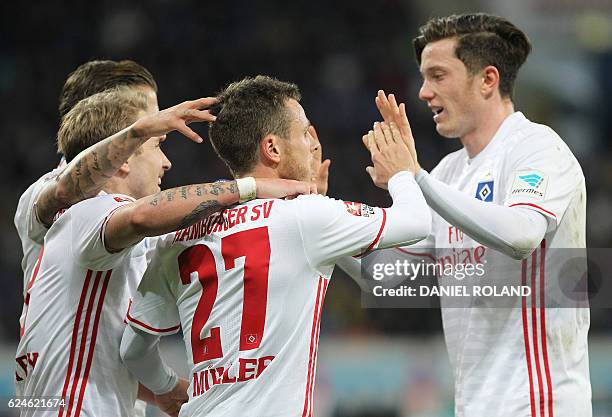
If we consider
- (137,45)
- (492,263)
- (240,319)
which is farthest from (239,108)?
(137,45)

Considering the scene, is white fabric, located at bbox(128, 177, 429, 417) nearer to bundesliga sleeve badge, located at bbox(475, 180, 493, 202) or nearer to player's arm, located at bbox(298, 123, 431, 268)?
player's arm, located at bbox(298, 123, 431, 268)

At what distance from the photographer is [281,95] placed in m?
3.72

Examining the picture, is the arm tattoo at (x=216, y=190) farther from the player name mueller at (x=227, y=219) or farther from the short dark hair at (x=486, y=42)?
the short dark hair at (x=486, y=42)

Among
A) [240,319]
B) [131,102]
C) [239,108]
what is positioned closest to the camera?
[240,319]

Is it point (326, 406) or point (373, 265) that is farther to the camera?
point (326, 406)

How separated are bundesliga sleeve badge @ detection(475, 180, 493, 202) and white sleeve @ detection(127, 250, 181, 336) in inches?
63.4

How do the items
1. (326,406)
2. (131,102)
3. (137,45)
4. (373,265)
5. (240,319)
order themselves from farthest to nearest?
(137,45) < (326,406) < (373,265) < (131,102) < (240,319)

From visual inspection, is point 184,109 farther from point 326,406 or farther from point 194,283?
point 326,406

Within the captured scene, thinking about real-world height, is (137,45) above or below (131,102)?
above

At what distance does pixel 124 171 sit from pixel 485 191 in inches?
67.5

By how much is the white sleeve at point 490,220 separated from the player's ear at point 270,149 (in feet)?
2.29

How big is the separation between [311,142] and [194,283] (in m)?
0.76

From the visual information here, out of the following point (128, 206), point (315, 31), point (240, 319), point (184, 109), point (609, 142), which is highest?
point (315, 31)

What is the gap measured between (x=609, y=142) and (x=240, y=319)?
1273 cm
